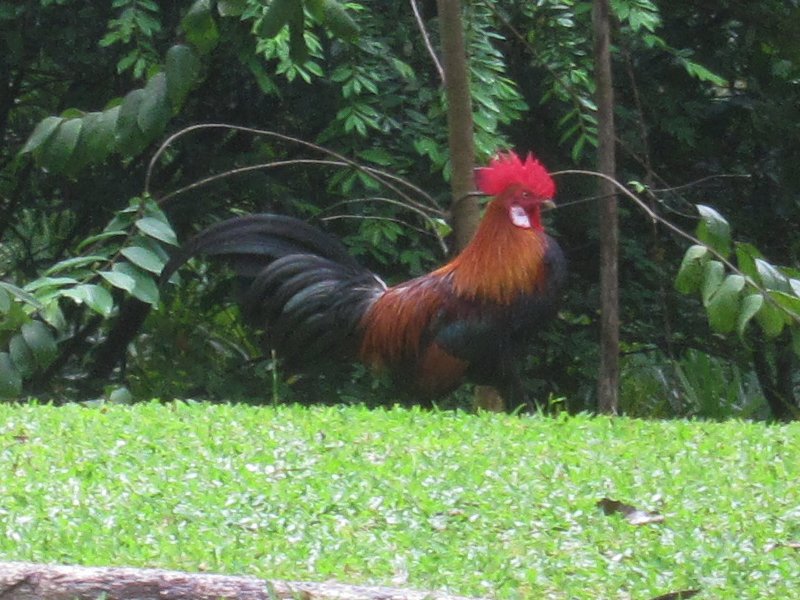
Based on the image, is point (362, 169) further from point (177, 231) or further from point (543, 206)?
point (177, 231)

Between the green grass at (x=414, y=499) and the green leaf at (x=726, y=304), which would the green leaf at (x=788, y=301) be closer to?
the green leaf at (x=726, y=304)

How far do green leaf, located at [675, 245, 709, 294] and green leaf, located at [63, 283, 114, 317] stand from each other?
9.05 feet

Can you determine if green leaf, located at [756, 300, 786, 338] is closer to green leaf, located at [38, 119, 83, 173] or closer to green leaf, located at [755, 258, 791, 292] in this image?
green leaf, located at [755, 258, 791, 292]

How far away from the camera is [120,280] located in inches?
265

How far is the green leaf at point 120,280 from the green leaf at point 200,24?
1204mm

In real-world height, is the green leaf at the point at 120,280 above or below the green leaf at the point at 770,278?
below

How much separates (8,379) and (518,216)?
2695 mm

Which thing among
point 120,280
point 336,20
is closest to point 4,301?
point 120,280

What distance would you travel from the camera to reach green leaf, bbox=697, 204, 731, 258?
658 cm

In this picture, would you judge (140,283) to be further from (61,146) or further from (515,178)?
(515,178)

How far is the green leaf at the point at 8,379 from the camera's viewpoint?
667 centimetres

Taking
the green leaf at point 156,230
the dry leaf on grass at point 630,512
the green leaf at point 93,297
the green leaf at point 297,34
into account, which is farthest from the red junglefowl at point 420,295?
the dry leaf on grass at point 630,512

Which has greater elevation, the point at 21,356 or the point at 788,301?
the point at 788,301

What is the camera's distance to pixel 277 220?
24.7 feet
